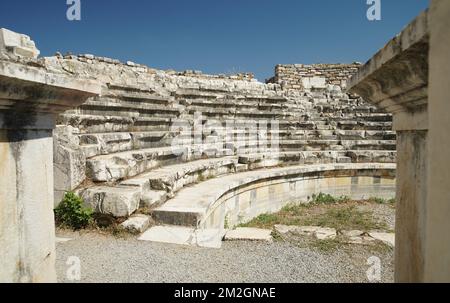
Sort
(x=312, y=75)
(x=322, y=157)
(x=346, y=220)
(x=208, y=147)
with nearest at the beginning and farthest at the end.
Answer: (x=346, y=220), (x=208, y=147), (x=322, y=157), (x=312, y=75)

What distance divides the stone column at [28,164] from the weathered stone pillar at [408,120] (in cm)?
182

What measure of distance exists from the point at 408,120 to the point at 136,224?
12.0 ft

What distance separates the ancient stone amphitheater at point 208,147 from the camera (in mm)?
4875

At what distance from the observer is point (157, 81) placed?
11258 millimetres

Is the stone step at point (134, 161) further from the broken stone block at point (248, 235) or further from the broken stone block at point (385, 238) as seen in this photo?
the broken stone block at point (385, 238)

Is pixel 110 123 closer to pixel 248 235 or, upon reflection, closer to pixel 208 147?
pixel 208 147

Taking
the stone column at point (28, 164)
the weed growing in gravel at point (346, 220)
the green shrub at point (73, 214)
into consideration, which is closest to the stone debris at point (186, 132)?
the green shrub at point (73, 214)

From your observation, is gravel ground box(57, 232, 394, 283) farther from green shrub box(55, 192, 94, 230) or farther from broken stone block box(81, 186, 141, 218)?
broken stone block box(81, 186, 141, 218)

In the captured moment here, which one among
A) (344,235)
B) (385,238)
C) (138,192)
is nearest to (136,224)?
(138,192)

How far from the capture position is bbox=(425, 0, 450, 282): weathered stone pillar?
1.10m

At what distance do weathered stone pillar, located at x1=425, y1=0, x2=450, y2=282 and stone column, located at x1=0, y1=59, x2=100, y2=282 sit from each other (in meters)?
1.85

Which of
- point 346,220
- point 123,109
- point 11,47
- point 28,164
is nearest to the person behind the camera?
point 28,164

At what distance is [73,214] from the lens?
4.51 metres
